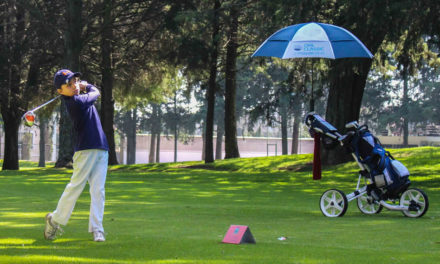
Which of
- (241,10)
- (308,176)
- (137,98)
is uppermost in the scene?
(241,10)

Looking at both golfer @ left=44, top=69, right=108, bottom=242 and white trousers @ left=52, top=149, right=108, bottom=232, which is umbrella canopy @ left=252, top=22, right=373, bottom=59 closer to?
golfer @ left=44, top=69, right=108, bottom=242

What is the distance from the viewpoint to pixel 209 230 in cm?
941

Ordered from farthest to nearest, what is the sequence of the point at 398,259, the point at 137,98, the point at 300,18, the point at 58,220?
the point at 137,98, the point at 300,18, the point at 58,220, the point at 398,259

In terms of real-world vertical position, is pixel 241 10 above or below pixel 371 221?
above

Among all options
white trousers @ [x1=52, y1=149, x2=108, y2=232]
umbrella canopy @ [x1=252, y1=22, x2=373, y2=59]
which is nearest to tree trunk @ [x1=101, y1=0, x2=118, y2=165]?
umbrella canopy @ [x1=252, y1=22, x2=373, y2=59]

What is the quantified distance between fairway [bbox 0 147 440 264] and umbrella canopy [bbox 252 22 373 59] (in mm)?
3002

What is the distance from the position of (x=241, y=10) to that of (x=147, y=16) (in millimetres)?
5947

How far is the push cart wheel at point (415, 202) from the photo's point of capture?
37.1 feet

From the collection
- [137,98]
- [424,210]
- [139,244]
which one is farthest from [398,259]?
[137,98]

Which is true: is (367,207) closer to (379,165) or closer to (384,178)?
(384,178)

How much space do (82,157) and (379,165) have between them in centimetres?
507

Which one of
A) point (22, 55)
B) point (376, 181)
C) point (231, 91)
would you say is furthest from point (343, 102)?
point (376, 181)

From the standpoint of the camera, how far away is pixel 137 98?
142ft

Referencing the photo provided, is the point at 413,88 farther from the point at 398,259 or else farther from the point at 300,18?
the point at 398,259
